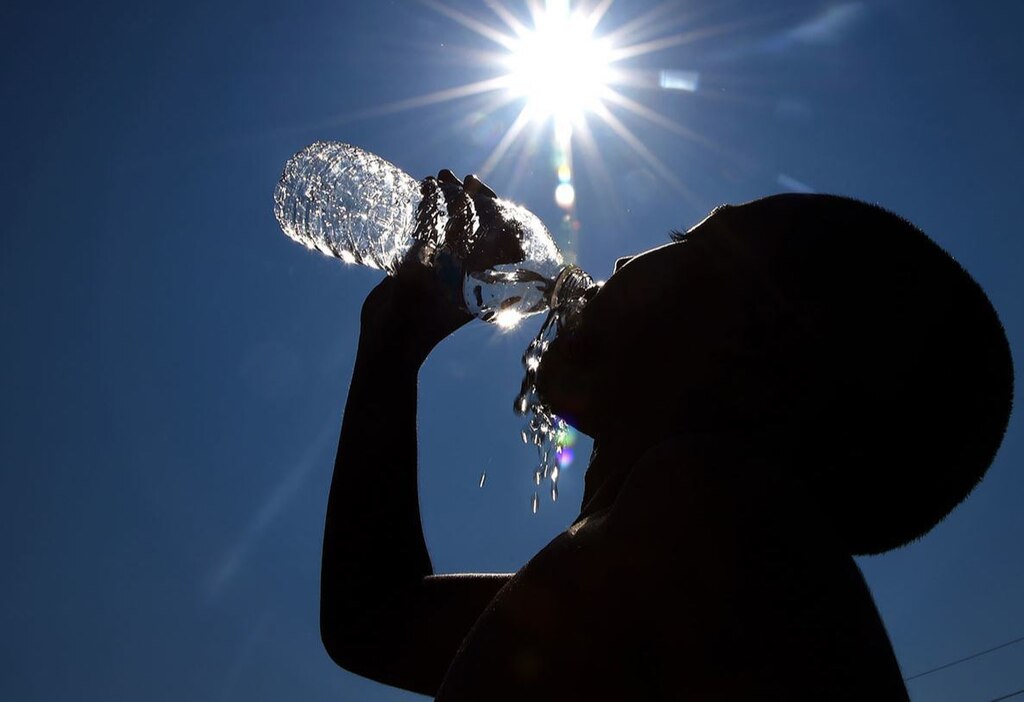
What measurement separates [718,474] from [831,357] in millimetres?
519

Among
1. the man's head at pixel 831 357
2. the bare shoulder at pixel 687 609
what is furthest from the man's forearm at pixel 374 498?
the bare shoulder at pixel 687 609

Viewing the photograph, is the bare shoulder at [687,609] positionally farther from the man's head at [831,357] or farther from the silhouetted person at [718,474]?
the man's head at [831,357]

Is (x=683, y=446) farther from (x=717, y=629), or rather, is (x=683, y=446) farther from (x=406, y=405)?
(x=406, y=405)

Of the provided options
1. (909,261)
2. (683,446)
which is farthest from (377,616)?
(909,261)

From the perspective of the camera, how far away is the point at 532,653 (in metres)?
1.06

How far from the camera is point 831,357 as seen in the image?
135 centimetres

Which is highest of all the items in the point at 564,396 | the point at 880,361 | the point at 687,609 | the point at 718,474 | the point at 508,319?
the point at 508,319

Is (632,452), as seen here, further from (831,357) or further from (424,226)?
(424,226)

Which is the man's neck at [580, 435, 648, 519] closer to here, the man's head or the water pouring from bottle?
the man's head

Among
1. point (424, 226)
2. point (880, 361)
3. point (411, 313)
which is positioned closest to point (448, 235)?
point (424, 226)

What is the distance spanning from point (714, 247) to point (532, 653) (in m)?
0.97

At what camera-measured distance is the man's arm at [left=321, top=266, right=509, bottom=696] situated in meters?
1.88

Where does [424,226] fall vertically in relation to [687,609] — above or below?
above

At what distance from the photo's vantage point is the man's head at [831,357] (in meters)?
1.34
